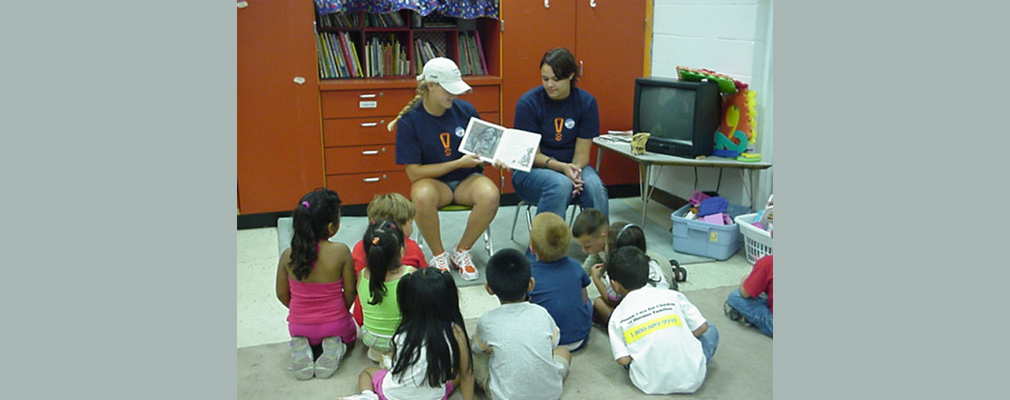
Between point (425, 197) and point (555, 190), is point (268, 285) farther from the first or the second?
point (555, 190)

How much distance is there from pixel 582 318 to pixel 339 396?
963mm

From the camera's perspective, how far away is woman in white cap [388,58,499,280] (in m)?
3.78

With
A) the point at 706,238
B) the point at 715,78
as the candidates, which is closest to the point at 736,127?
the point at 715,78

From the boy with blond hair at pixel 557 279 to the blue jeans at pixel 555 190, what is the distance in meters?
0.95

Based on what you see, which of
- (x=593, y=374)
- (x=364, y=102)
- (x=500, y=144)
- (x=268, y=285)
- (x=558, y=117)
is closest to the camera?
(x=593, y=374)

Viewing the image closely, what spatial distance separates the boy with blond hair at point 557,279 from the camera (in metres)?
2.94

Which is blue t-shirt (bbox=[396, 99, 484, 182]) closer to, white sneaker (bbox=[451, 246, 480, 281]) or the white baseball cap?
the white baseball cap

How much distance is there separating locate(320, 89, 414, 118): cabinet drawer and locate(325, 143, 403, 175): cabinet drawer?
0.21m

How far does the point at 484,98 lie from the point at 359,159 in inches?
35.4

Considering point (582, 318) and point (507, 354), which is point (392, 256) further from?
point (582, 318)

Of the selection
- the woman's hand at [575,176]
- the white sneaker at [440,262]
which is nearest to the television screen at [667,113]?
the woman's hand at [575,176]

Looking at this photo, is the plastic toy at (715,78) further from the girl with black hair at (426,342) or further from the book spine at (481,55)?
the girl with black hair at (426,342)

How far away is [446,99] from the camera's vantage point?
3.80m

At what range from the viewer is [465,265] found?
3.95 meters
